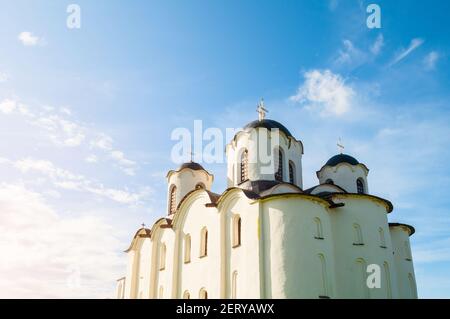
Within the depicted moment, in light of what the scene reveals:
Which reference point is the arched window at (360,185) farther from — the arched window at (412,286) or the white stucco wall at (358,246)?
the arched window at (412,286)

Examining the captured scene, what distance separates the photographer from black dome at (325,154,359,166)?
22562 millimetres

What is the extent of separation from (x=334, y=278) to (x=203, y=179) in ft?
35.6

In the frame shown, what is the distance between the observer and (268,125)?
20.8 m

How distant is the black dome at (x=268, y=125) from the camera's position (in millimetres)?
20742

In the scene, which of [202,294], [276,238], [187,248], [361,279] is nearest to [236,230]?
[276,238]

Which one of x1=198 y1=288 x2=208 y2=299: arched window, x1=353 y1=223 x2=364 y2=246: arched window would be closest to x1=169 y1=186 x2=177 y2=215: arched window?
x1=198 y1=288 x2=208 y2=299: arched window

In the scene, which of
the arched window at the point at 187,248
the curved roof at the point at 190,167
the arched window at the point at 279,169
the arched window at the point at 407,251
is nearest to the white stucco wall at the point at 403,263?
the arched window at the point at 407,251

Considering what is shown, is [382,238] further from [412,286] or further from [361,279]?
[412,286]

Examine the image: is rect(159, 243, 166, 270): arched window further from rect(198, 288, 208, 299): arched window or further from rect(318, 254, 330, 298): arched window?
rect(318, 254, 330, 298): arched window

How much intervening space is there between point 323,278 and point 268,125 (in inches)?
327

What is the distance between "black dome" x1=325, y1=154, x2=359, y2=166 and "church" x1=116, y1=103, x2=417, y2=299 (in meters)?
0.05
